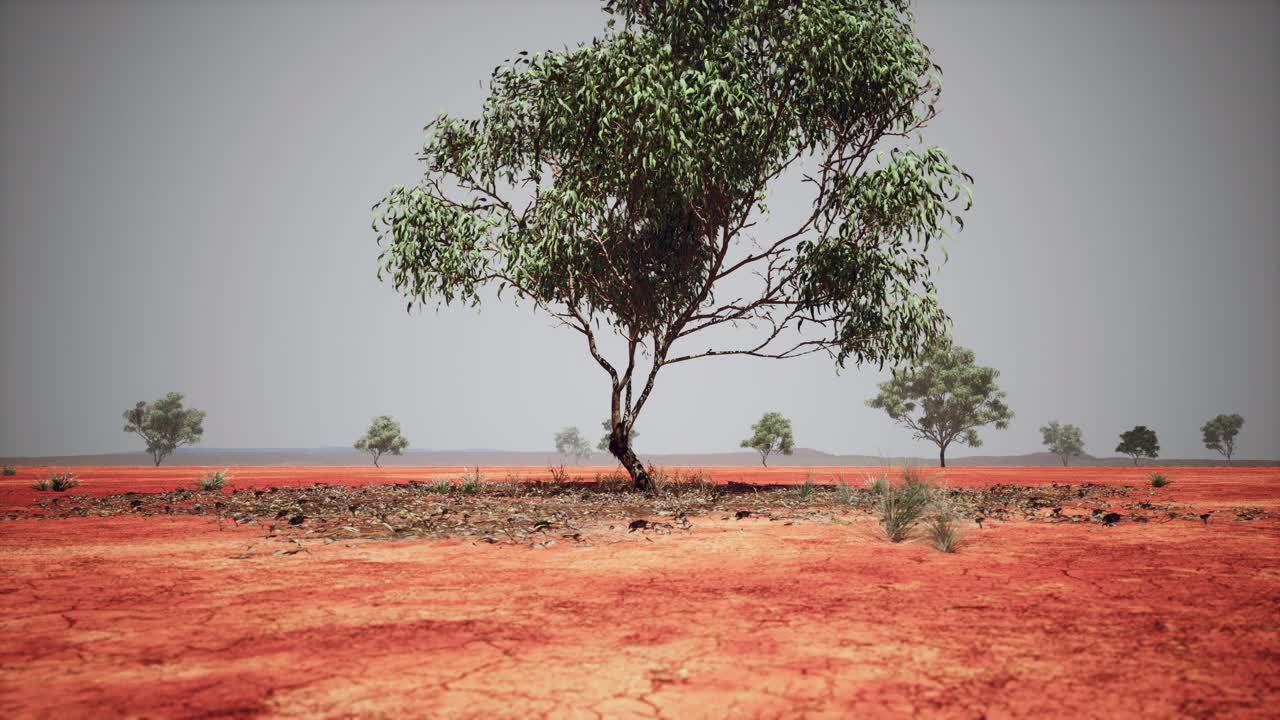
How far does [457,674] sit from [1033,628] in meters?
3.99

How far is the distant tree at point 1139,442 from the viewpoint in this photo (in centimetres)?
8256

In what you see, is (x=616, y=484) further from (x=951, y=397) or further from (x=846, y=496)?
(x=951, y=397)

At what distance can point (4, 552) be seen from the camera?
9180 millimetres

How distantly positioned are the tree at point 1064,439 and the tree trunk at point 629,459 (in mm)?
116419

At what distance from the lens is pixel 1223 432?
10188 cm

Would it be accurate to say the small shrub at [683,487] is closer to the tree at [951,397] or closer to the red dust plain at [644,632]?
the red dust plain at [644,632]

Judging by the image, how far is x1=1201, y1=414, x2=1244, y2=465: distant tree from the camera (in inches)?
3979

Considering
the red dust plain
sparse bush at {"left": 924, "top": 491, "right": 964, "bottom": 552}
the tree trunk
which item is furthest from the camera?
the tree trunk

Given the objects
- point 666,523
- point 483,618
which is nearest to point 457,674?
point 483,618

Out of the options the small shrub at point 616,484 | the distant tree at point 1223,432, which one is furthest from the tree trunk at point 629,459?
the distant tree at point 1223,432

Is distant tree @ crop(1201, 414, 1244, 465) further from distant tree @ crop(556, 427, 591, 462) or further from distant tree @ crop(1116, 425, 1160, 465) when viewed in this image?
distant tree @ crop(556, 427, 591, 462)

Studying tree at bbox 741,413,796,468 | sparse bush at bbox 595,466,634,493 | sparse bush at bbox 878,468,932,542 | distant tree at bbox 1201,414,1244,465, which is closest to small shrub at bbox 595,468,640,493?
sparse bush at bbox 595,466,634,493

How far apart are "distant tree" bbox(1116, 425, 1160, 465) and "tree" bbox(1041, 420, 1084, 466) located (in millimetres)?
30987

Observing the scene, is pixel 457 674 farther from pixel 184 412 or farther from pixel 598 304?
pixel 184 412
